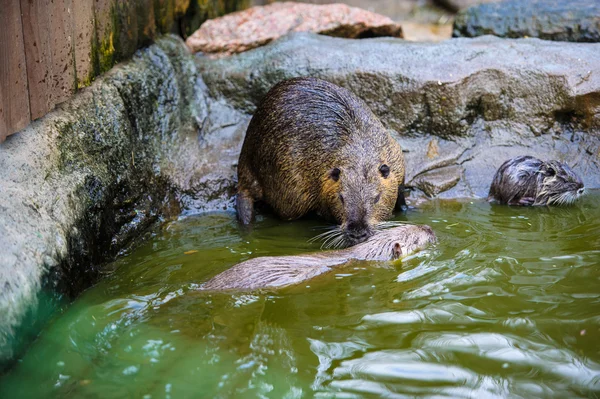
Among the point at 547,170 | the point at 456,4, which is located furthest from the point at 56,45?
the point at 456,4

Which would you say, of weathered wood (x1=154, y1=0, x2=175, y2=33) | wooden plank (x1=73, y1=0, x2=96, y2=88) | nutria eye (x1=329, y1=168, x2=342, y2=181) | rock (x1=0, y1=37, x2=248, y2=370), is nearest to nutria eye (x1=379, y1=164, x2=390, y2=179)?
nutria eye (x1=329, y1=168, x2=342, y2=181)

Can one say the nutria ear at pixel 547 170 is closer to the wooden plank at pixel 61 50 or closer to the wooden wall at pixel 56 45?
the wooden wall at pixel 56 45

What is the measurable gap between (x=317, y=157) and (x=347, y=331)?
210 centimetres

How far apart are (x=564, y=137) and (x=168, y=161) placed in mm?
3296

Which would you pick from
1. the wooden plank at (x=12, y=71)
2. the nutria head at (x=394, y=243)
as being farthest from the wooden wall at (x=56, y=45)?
the nutria head at (x=394, y=243)

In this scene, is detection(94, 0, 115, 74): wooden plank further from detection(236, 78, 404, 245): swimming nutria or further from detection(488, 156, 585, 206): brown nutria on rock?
detection(488, 156, 585, 206): brown nutria on rock

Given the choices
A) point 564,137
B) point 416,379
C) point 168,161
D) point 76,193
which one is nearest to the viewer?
point 416,379

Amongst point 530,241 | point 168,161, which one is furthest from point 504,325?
point 168,161

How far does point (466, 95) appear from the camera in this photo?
5.73 metres

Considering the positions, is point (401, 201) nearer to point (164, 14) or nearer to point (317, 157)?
point (317, 157)

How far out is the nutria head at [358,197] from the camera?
4551 mm

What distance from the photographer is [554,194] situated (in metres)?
5.22

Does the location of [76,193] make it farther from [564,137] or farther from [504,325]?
[564,137]

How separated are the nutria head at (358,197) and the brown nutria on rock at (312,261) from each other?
0.16 m
